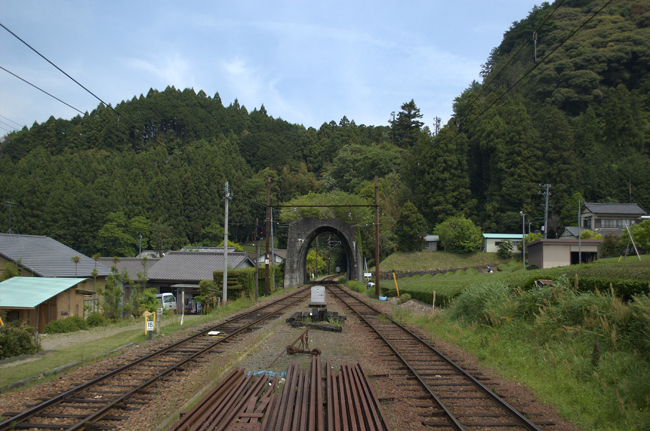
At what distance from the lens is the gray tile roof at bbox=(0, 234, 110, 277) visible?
76.1 feet

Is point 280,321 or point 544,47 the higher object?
point 544,47

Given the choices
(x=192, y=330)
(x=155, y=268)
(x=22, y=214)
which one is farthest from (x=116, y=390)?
(x=22, y=214)

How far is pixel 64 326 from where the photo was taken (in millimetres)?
14430

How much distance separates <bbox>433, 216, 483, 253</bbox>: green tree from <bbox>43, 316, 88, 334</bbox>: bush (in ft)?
137

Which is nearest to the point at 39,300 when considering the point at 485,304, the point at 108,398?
the point at 108,398

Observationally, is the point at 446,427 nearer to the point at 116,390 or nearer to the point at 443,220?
the point at 116,390

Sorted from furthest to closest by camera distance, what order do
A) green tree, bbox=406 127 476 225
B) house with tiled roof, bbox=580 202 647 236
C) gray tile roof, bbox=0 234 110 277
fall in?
green tree, bbox=406 127 476 225, house with tiled roof, bbox=580 202 647 236, gray tile roof, bbox=0 234 110 277

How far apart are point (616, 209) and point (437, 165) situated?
21.0 m

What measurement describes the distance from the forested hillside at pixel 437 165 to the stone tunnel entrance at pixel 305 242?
45.8ft

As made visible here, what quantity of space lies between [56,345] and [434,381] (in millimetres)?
9850

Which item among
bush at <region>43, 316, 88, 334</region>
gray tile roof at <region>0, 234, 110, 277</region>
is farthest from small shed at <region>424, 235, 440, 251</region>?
bush at <region>43, 316, 88, 334</region>

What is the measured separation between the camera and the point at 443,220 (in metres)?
55.4

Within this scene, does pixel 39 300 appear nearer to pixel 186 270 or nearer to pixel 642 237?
pixel 186 270

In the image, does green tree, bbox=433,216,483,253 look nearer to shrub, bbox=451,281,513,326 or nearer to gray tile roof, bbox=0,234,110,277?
shrub, bbox=451,281,513,326
